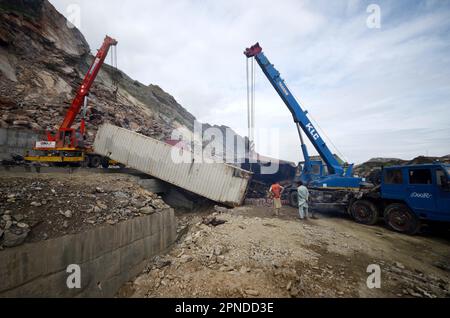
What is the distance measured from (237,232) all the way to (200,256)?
1.66 metres

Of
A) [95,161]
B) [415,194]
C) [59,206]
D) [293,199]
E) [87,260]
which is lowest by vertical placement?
[87,260]

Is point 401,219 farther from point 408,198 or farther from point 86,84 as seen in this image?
point 86,84

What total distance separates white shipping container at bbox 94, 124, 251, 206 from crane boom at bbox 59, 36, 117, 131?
179 centimetres

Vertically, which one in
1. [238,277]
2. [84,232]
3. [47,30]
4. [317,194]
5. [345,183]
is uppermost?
[47,30]

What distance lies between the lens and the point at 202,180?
10.0m

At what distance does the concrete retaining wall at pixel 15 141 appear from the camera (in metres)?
10.7

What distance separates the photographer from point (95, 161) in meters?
11.5

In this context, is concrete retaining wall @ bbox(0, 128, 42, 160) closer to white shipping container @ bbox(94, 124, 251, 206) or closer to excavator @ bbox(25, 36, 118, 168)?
excavator @ bbox(25, 36, 118, 168)

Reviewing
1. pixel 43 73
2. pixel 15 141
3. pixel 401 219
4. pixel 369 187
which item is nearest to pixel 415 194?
pixel 401 219

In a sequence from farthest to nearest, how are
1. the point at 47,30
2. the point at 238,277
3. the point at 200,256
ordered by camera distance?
the point at 47,30, the point at 200,256, the point at 238,277

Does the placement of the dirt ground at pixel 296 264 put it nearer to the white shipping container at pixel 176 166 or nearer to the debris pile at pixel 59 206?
the debris pile at pixel 59 206

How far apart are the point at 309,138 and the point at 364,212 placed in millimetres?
4187
